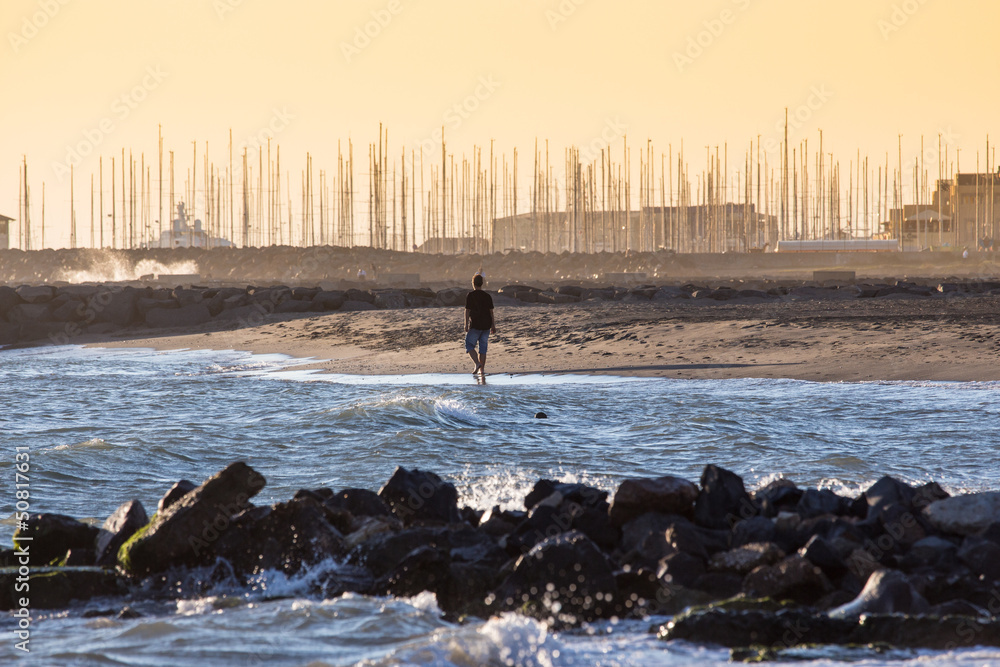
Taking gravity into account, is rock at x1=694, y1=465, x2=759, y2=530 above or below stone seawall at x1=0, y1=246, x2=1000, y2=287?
below

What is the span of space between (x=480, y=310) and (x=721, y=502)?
1044 cm

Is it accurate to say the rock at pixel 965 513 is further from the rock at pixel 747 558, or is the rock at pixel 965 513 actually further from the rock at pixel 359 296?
the rock at pixel 359 296

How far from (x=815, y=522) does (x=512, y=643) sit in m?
2.13

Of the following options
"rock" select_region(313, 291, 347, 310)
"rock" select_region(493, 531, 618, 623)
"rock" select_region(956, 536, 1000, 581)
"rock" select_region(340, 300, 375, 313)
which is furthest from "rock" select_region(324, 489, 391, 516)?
"rock" select_region(313, 291, 347, 310)

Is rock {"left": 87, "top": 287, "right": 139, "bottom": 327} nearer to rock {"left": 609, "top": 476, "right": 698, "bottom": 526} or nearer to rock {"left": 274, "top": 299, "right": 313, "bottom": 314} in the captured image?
rock {"left": 274, "top": 299, "right": 313, "bottom": 314}

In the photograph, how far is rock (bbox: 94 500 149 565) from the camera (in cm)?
670

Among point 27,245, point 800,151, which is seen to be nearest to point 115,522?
point 800,151

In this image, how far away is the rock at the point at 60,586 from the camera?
20.0ft

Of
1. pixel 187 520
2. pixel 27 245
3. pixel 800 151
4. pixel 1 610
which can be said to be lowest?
pixel 1 610

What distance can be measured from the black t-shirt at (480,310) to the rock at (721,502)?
10.1 meters

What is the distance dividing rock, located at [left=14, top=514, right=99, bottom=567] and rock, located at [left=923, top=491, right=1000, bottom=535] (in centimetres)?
546

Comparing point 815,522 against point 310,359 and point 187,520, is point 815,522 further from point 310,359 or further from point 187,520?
point 310,359

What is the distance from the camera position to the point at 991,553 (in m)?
5.70

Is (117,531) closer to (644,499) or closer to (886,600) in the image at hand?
(644,499)
